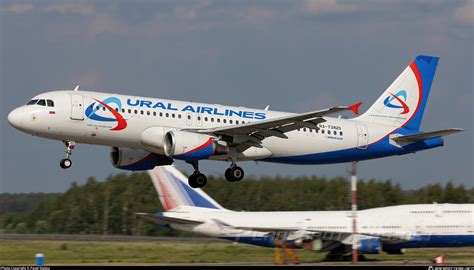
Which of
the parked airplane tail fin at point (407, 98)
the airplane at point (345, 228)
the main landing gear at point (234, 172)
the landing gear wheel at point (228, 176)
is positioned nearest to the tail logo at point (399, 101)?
the parked airplane tail fin at point (407, 98)

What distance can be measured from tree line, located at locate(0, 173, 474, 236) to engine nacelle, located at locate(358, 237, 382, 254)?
24531 mm

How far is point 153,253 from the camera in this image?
53656 millimetres

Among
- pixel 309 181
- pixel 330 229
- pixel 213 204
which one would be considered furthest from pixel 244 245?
pixel 309 181

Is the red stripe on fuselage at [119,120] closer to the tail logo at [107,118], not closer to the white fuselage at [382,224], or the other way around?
the tail logo at [107,118]

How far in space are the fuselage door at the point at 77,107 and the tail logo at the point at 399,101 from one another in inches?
639

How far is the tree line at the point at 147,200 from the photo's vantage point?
242 feet

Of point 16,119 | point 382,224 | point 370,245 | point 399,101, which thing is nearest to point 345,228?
point 382,224

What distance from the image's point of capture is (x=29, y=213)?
86625 millimetres

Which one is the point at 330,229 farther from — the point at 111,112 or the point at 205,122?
the point at 111,112

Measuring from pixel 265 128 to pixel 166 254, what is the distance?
13.0 meters

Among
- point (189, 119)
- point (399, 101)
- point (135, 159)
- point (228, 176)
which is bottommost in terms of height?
point (228, 176)

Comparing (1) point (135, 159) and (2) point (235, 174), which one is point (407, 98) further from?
(1) point (135, 159)

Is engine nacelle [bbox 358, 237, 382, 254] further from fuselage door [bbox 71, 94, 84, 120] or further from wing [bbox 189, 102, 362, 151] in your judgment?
fuselage door [bbox 71, 94, 84, 120]

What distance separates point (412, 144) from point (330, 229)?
5.81 meters
